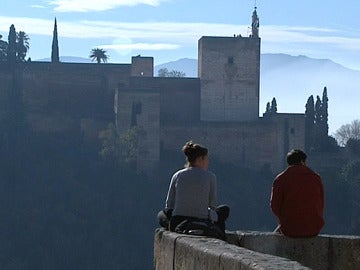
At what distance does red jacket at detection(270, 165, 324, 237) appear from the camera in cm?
693

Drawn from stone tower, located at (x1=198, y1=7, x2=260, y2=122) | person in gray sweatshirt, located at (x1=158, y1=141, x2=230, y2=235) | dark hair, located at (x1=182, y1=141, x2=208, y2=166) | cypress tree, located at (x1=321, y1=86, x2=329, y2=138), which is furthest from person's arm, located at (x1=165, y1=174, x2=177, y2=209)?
cypress tree, located at (x1=321, y1=86, x2=329, y2=138)

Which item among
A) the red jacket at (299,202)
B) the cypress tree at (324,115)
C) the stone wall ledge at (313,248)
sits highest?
the cypress tree at (324,115)

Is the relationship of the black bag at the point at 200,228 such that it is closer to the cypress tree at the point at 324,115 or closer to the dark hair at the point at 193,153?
the dark hair at the point at 193,153

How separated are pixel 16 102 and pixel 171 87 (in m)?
5.90

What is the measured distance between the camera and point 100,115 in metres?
50.4

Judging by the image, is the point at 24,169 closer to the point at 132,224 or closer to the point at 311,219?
the point at 132,224

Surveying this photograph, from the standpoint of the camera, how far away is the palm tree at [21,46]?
5323 centimetres

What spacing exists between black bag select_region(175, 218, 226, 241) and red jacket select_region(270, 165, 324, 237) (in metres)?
0.75

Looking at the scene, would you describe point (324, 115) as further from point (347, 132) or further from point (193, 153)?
point (193, 153)

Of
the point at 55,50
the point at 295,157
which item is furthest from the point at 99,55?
the point at 295,157

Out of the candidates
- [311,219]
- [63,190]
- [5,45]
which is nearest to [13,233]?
[63,190]

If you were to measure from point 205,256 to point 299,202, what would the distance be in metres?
1.92

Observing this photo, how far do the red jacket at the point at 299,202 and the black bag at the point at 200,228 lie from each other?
29.5 inches

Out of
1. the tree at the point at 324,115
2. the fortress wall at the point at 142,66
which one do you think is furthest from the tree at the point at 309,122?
the fortress wall at the point at 142,66
